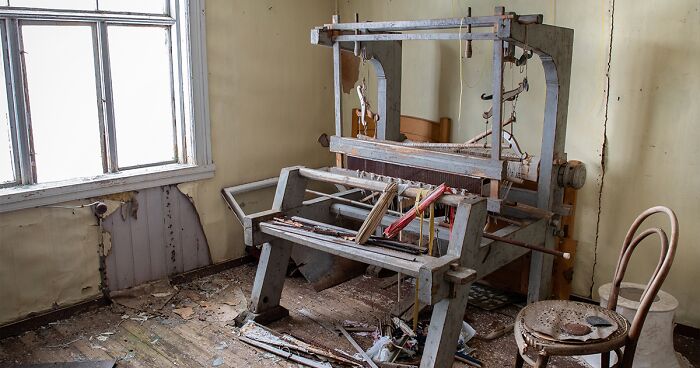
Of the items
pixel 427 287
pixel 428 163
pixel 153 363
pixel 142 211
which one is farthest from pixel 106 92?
pixel 427 287

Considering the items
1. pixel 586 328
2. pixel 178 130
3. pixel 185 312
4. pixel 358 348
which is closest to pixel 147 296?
pixel 185 312

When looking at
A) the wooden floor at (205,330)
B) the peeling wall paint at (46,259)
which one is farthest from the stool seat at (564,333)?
the peeling wall paint at (46,259)

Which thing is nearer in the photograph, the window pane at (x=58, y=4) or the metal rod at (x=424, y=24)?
the metal rod at (x=424, y=24)

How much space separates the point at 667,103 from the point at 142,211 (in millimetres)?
3325

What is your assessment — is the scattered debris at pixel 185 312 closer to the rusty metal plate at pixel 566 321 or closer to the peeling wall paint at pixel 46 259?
the peeling wall paint at pixel 46 259

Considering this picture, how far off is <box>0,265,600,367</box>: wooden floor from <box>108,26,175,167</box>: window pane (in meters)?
1.00

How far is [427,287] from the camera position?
259cm

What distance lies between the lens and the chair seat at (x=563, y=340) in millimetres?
2266

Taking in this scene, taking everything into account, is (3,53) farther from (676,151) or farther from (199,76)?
(676,151)

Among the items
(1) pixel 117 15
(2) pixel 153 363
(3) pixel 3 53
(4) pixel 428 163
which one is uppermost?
(1) pixel 117 15

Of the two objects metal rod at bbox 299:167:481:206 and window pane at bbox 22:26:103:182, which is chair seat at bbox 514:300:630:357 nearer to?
metal rod at bbox 299:167:481:206

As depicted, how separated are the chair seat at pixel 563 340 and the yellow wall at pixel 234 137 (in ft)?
8.53

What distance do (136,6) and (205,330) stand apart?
2.13 metres

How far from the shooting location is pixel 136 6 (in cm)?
384
